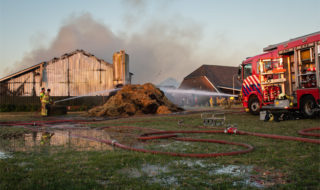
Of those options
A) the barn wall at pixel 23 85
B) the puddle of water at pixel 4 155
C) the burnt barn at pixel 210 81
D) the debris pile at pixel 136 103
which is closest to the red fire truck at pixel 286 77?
the debris pile at pixel 136 103

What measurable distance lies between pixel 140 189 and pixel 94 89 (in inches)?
1059

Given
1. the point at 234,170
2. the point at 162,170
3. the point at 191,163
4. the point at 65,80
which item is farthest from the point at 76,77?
the point at 234,170

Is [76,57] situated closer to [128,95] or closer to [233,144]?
[128,95]

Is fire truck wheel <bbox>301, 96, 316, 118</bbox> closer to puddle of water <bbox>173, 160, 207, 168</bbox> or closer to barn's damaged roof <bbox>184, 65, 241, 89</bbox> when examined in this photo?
puddle of water <bbox>173, 160, 207, 168</bbox>

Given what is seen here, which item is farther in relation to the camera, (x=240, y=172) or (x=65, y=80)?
(x=65, y=80)

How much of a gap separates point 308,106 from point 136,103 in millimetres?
11748

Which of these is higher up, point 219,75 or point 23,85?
point 219,75

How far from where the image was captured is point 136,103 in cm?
1967

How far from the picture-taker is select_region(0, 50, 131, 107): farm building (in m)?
28.8

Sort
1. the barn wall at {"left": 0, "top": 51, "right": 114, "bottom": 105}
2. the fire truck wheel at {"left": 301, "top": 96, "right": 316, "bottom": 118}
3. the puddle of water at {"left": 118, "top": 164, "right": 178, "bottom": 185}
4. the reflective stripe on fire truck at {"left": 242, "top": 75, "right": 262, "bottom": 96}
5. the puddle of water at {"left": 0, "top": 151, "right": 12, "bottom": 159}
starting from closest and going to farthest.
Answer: the puddle of water at {"left": 118, "top": 164, "right": 178, "bottom": 185} < the puddle of water at {"left": 0, "top": 151, "right": 12, "bottom": 159} < the fire truck wheel at {"left": 301, "top": 96, "right": 316, "bottom": 118} < the reflective stripe on fire truck at {"left": 242, "top": 75, "right": 262, "bottom": 96} < the barn wall at {"left": 0, "top": 51, "right": 114, "bottom": 105}

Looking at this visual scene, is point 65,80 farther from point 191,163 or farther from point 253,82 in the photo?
point 191,163

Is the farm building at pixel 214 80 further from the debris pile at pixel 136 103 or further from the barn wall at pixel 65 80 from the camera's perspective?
the debris pile at pixel 136 103

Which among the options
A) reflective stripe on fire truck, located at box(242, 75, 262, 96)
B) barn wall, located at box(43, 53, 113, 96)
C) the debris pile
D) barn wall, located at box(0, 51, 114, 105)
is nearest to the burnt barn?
barn wall, located at box(43, 53, 113, 96)

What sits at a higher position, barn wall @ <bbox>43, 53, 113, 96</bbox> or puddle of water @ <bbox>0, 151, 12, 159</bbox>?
barn wall @ <bbox>43, 53, 113, 96</bbox>
